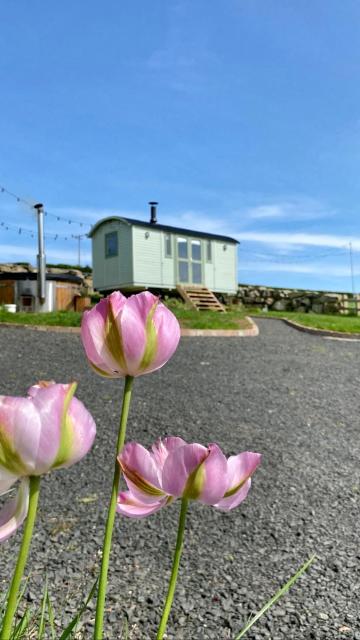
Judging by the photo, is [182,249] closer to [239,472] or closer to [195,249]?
[195,249]

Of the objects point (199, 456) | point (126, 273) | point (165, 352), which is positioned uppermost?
point (126, 273)

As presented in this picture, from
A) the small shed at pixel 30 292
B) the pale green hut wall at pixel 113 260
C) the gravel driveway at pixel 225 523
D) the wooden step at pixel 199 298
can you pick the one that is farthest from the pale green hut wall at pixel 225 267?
the gravel driveway at pixel 225 523

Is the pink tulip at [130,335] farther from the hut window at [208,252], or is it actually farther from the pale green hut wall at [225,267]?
the pale green hut wall at [225,267]

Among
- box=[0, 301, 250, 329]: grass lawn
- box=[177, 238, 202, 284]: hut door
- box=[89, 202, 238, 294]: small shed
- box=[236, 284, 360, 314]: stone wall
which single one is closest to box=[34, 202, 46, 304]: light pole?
box=[89, 202, 238, 294]: small shed

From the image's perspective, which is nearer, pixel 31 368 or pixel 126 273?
pixel 31 368

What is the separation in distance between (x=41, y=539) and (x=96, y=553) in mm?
336

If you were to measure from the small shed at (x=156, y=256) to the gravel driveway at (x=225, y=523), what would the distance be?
433 inches

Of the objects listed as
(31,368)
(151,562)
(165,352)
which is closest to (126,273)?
(31,368)

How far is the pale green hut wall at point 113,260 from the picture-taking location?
16.2 meters

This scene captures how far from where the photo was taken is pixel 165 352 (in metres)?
0.56

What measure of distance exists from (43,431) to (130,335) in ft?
0.46

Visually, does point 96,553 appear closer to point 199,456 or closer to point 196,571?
point 196,571

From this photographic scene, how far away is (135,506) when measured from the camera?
621 mm

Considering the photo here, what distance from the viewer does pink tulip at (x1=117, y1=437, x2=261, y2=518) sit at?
21.3 inches
